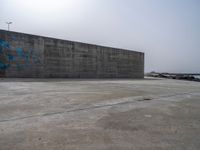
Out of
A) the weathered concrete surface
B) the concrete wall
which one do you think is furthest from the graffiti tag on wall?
the weathered concrete surface

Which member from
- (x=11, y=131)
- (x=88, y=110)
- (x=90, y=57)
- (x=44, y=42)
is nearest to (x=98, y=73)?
(x=90, y=57)

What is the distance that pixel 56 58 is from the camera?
43.5 ft

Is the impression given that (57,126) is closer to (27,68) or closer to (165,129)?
(165,129)

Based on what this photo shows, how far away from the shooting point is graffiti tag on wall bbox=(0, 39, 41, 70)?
427 inches

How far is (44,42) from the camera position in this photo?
12648 mm

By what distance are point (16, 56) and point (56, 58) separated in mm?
3020

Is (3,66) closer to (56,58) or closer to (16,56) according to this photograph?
(16,56)

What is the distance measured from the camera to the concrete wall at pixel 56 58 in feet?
36.4

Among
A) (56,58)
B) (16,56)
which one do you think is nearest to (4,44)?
(16,56)

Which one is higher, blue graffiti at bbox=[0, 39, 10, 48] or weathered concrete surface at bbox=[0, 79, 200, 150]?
blue graffiti at bbox=[0, 39, 10, 48]

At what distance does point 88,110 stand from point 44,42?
11023 millimetres

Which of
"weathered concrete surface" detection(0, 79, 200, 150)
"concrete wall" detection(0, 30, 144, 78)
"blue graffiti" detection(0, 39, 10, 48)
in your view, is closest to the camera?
"weathered concrete surface" detection(0, 79, 200, 150)

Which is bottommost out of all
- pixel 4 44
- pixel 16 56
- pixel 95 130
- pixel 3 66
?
pixel 95 130

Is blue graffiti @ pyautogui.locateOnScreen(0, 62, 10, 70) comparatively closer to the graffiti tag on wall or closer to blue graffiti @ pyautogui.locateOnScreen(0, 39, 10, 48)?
the graffiti tag on wall
